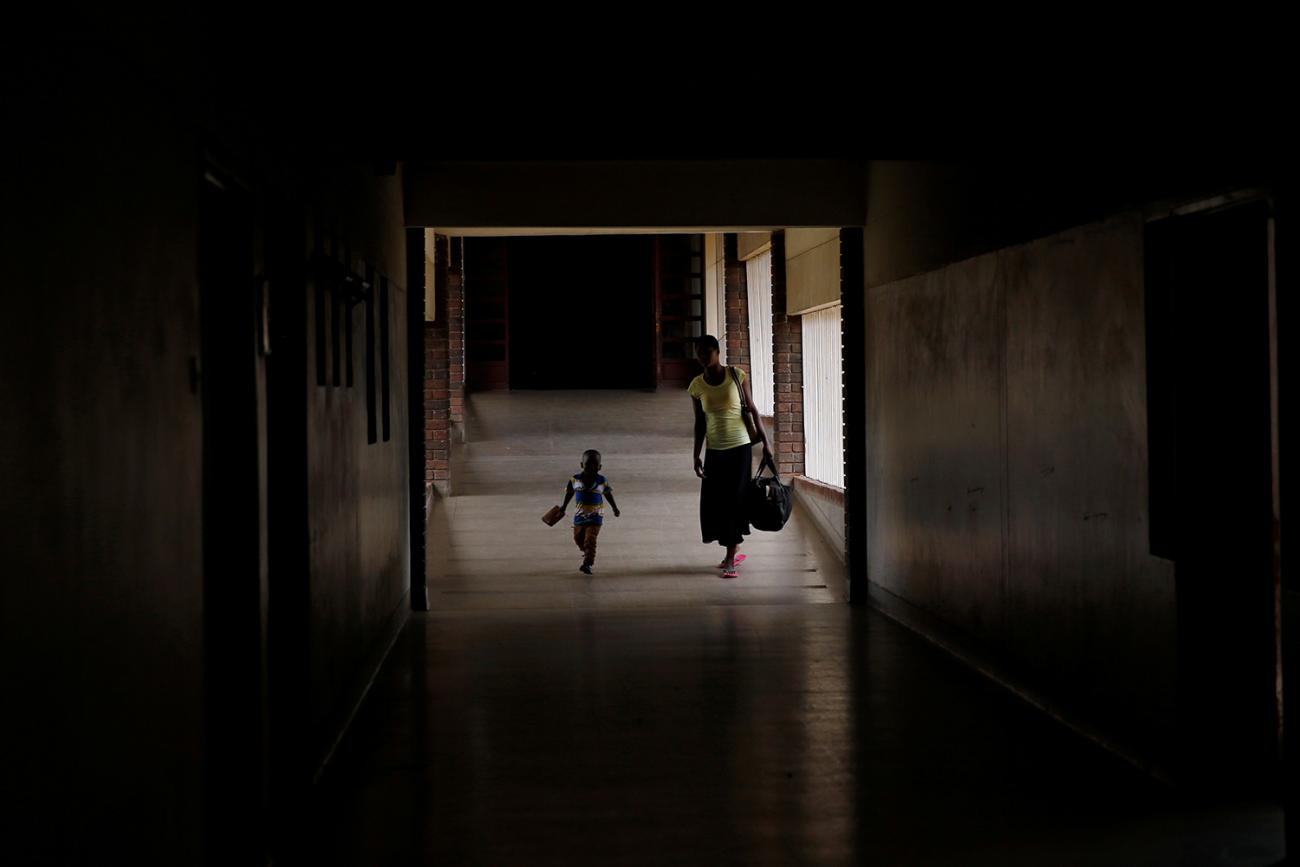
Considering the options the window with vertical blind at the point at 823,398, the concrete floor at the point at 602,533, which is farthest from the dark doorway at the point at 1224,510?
the window with vertical blind at the point at 823,398

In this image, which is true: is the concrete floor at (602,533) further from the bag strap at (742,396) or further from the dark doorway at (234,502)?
the dark doorway at (234,502)

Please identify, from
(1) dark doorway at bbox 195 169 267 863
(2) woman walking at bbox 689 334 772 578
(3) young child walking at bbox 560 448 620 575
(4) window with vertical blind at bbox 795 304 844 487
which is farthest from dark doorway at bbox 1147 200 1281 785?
(4) window with vertical blind at bbox 795 304 844 487

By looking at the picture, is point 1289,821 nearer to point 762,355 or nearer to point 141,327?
point 141,327

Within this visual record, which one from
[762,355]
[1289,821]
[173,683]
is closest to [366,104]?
[173,683]

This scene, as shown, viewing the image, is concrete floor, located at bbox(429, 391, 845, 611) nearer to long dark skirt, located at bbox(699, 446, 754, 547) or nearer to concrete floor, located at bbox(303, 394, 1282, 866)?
concrete floor, located at bbox(303, 394, 1282, 866)

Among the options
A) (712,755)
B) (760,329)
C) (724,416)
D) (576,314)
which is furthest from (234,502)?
(576,314)

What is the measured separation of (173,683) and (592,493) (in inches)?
272

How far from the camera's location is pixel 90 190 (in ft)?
7.68

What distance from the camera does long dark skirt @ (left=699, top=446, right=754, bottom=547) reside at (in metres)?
9.70

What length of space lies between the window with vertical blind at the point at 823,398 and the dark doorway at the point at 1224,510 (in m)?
6.10

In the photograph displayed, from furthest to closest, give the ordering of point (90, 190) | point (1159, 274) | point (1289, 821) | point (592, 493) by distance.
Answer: point (592, 493)
point (1159, 274)
point (1289, 821)
point (90, 190)

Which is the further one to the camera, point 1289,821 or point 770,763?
point 770,763

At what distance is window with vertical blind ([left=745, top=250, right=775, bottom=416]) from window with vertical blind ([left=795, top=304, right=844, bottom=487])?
4.34 feet

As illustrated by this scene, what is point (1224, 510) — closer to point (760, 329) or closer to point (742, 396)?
point (742, 396)
